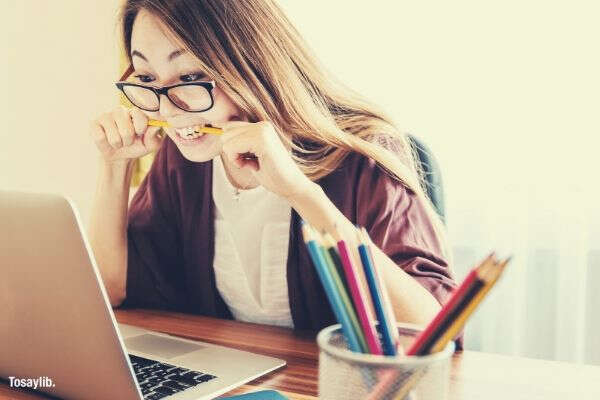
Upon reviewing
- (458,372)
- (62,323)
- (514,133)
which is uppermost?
(514,133)

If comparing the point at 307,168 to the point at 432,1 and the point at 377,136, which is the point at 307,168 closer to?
the point at 377,136

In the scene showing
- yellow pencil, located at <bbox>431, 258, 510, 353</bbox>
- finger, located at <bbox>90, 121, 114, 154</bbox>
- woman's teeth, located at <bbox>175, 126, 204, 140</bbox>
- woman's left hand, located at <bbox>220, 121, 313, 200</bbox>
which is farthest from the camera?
finger, located at <bbox>90, 121, 114, 154</bbox>

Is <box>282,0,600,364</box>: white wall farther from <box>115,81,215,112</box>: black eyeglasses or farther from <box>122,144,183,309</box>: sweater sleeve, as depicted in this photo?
<box>115,81,215,112</box>: black eyeglasses

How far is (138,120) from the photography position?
1.13 meters

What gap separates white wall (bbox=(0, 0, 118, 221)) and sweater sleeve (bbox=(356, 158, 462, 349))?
139 cm

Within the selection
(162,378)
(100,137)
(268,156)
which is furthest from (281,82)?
(162,378)

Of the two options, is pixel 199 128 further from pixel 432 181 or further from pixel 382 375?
pixel 382 375

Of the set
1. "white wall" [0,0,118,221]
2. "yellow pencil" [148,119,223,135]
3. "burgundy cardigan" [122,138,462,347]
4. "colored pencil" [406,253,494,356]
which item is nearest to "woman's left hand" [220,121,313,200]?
"yellow pencil" [148,119,223,135]

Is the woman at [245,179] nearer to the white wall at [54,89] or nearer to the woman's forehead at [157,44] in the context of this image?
the woman's forehead at [157,44]

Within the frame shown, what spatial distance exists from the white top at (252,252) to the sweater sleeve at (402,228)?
18 cm

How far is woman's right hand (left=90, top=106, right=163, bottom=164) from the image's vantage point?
1133 millimetres

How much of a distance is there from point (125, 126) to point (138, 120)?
0.03 m

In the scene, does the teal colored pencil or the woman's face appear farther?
the woman's face

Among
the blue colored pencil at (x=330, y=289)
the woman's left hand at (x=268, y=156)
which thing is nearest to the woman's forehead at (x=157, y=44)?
the woman's left hand at (x=268, y=156)
